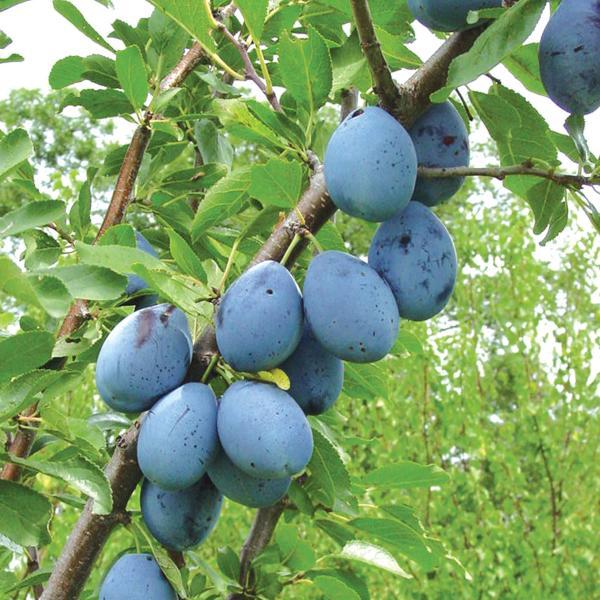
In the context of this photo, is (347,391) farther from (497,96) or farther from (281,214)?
(497,96)

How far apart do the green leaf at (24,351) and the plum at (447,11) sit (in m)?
0.42

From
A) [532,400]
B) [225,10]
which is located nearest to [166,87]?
[225,10]

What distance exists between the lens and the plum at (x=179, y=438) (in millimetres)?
700

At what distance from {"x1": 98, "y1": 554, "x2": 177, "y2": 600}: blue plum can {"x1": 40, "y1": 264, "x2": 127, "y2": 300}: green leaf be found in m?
0.26

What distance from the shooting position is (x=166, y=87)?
3.93ft

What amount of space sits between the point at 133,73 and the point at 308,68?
0.31 m

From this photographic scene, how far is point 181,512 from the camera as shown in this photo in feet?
2.55

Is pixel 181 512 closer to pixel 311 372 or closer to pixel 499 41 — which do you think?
pixel 311 372

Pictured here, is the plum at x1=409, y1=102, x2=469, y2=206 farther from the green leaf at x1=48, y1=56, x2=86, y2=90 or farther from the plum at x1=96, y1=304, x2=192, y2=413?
the green leaf at x1=48, y1=56, x2=86, y2=90

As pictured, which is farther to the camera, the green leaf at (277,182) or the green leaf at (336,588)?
the green leaf at (336,588)

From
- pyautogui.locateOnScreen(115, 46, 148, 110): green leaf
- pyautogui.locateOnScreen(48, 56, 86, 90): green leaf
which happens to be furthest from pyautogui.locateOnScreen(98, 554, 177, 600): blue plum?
pyautogui.locateOnScreen(48, 56, 86, 90): green leaf

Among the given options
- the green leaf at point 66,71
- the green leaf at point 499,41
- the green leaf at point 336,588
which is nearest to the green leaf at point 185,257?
the green leaf at point 499,41

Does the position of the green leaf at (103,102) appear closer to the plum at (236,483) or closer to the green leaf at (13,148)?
the green leaf at (13,148)

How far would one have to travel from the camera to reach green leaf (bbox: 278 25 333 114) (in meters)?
0.78
